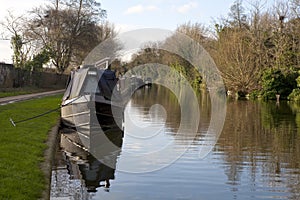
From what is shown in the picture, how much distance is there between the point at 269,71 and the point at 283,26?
224 inches

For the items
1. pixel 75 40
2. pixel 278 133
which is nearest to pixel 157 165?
pixel 278 133

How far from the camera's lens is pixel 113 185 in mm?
8898

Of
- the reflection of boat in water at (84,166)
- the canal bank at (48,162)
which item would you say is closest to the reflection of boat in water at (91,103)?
the reflection of boat in water at (84,166)

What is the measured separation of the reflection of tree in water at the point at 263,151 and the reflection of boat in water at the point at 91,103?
4.29 metres

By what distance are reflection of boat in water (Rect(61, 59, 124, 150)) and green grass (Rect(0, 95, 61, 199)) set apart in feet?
4.28

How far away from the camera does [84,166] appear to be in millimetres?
10641

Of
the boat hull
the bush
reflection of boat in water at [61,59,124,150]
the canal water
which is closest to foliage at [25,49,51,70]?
Answer: the bush

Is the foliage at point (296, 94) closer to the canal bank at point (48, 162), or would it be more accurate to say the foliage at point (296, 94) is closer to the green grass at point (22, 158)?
the green grass at point (22, 158)

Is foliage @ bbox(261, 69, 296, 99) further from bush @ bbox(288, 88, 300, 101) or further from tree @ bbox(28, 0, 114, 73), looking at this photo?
tree @ bbox(28, 0, 114, 73)

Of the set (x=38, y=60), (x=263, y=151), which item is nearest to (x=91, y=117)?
(x=263, y=151)

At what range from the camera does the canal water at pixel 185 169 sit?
8.35m

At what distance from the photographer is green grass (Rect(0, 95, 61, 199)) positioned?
699 cm

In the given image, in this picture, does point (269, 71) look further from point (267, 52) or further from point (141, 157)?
point (141, 157)

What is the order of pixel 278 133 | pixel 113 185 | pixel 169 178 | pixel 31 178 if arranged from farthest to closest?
pixel 278 133 → pixel 169 178 → pixel 113 185 → pixel 31 178
